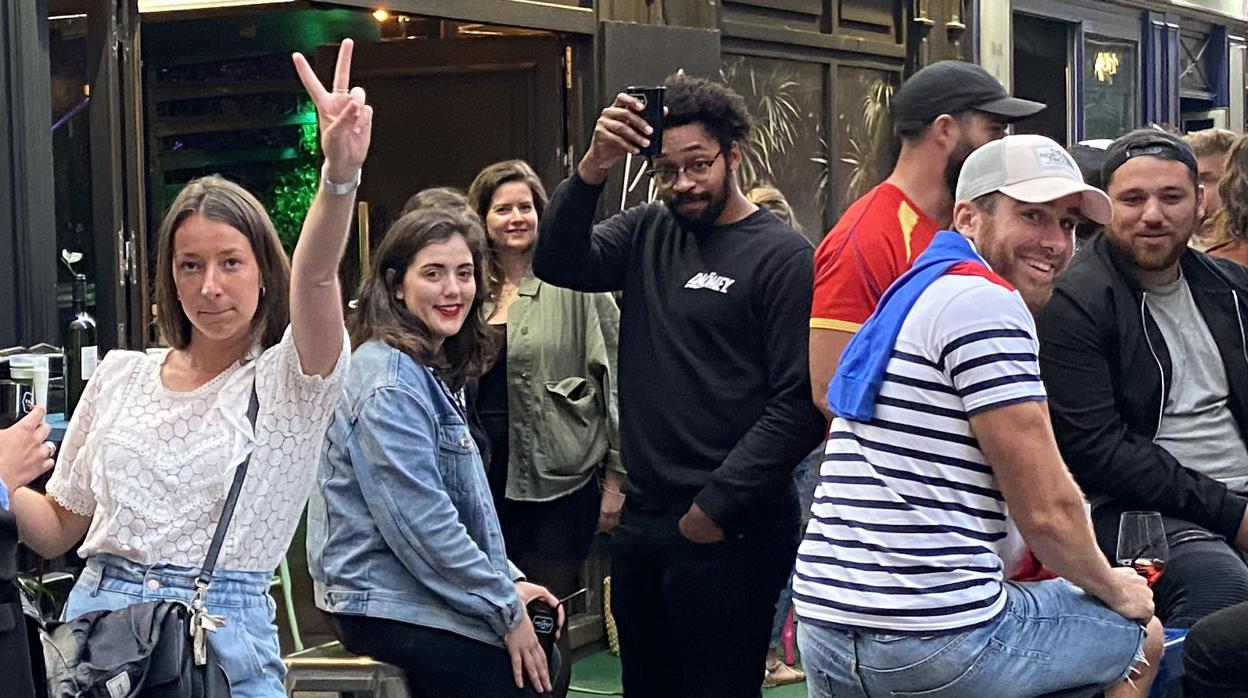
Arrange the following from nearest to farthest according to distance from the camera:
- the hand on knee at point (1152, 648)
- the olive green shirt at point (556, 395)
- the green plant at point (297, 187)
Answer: the hand on knee at point (1152, 648) < the olive green shirt at point (556, 395) < the green plant at point (297, 187)

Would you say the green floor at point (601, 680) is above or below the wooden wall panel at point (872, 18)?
below

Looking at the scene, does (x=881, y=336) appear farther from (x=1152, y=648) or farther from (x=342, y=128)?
(x=342, y=128)

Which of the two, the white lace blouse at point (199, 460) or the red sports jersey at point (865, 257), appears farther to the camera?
the red sports jersey at point (865, 257)

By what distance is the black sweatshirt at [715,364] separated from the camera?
428cm

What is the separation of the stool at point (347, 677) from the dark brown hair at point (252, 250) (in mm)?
963

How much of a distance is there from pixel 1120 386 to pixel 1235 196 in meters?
1.23

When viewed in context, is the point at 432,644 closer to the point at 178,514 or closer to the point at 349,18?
the point at 178,514

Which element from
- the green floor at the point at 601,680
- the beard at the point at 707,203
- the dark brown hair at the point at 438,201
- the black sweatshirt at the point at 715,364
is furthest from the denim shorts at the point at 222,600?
the green floor at the point at 601,680

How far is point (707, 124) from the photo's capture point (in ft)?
14.7

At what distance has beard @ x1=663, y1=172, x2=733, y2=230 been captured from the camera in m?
4.44

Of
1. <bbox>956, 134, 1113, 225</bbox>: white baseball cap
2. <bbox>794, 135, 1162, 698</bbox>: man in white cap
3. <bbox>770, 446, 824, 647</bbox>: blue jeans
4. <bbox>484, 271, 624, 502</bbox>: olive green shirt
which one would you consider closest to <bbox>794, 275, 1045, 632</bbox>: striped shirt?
<bbox>794, 135, 1162, 698</bbox>: man in white cap

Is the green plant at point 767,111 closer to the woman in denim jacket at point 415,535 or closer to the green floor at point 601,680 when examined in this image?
the green floor at point 601,680

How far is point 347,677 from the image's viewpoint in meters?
3.97

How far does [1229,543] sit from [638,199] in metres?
3.80
